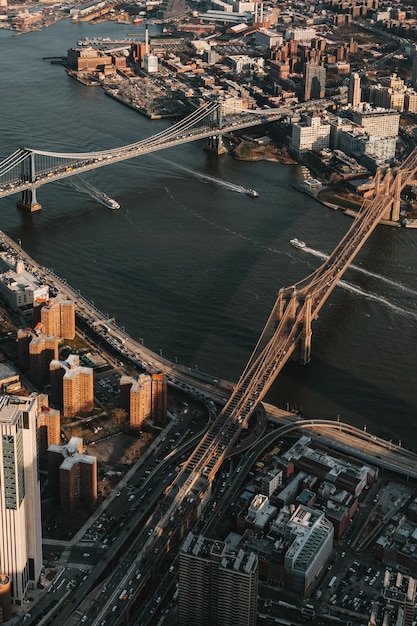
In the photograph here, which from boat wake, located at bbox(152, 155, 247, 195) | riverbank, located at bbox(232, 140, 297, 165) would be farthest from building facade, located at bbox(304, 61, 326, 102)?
boat wake, located at bbox(152, 155, 247, 195)

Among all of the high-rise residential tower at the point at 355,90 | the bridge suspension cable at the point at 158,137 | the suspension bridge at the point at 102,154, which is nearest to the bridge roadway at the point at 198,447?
the suspension bridge at the point at 102,154

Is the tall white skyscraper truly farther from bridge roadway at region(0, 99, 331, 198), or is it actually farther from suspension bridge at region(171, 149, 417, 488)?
bridge roadway at region(0, 99, 331, 198)

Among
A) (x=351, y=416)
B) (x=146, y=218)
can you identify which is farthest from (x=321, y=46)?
(x=351, y=416)

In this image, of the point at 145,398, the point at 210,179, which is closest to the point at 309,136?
the point at 210,179

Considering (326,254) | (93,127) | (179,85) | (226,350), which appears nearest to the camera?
(226,350)

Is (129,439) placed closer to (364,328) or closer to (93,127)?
(364,328)

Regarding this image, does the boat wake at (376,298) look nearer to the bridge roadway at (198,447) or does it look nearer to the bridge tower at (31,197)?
the bridge roadway at (198,447)
